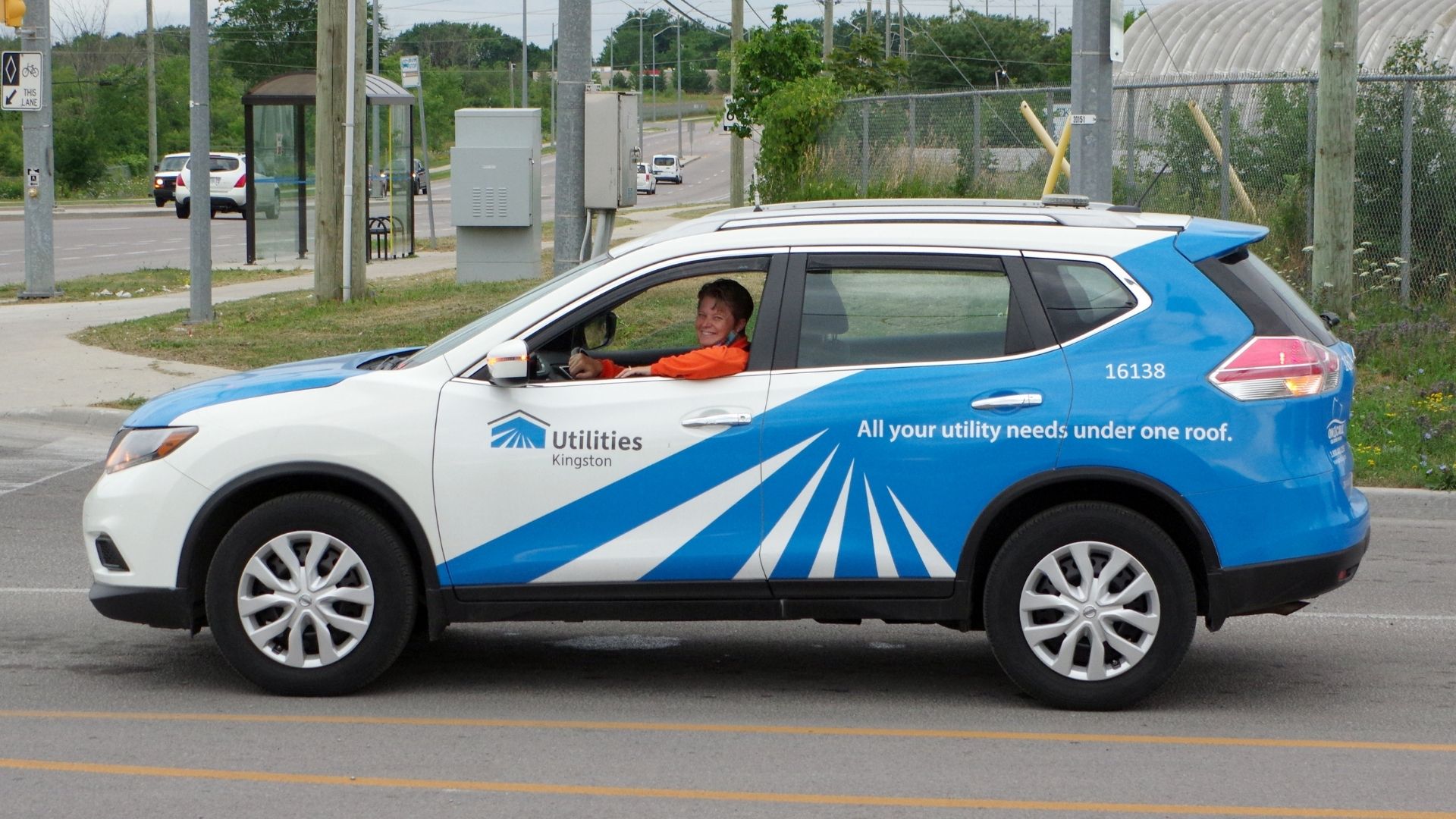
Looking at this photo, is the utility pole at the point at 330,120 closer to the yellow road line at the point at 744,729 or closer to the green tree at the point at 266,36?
the yellow road line at the point at 744,729

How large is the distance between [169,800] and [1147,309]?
3.56 meters

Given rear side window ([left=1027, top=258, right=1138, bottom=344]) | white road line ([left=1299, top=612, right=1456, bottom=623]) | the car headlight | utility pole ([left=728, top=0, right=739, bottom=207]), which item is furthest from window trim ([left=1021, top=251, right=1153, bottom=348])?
utility pole ([left=728, top=0, right=739, bottom=207])

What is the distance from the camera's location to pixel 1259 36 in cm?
3981

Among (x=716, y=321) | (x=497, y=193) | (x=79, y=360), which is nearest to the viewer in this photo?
(x=716, y=321)

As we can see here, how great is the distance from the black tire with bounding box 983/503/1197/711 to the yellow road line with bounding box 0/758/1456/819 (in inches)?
34.7

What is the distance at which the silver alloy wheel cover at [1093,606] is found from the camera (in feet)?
18.3

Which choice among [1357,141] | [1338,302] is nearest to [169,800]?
[1338,302]

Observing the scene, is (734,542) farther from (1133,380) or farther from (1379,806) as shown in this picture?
(1379,806)

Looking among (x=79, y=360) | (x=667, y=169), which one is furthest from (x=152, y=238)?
(x=667, y=169)

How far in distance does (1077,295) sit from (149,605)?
137 inches

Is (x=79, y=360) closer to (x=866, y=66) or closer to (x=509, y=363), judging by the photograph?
(x=509, y=363)

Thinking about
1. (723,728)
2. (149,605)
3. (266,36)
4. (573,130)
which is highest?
(266,36)

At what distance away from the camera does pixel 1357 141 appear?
16.0 meters

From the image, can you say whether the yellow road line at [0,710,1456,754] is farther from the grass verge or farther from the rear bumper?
the grass verge
